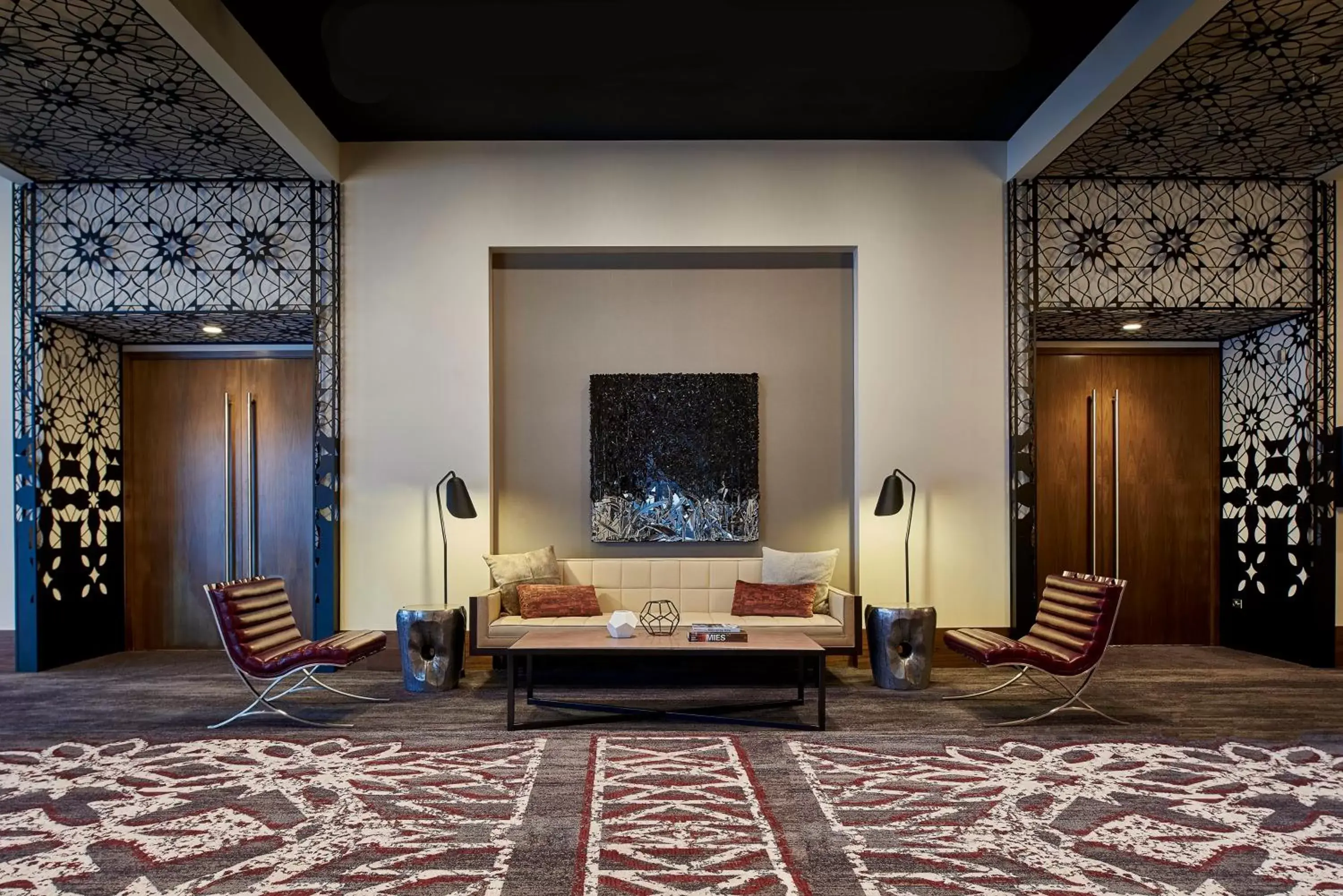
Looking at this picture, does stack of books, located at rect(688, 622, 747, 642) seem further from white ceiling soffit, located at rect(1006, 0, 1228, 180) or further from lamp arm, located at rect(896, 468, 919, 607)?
white ceiling soffit, located at rect(1006, 0, 1228, 180)

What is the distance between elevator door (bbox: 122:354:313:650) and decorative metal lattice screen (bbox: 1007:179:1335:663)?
5396 millimetres

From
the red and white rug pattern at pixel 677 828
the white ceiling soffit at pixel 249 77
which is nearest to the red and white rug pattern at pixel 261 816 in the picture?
the red and white rug pattern at pixel 677 828

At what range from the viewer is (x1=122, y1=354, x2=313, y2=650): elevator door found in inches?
273

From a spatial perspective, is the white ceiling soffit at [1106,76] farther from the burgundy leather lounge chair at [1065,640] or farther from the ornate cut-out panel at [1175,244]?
the burgundy leather lounge chair at [1065,640]

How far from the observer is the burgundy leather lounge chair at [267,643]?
15.1 ft

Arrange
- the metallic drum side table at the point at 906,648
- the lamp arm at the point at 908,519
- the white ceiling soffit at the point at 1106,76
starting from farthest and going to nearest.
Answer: the lamp arm at the point at 908,519, the metallic drum side table at the point at 906,648, the white ceiling soffit at the point at 1106,76

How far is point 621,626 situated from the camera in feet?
15.6

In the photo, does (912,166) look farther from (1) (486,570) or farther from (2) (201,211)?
(2) (201,211)

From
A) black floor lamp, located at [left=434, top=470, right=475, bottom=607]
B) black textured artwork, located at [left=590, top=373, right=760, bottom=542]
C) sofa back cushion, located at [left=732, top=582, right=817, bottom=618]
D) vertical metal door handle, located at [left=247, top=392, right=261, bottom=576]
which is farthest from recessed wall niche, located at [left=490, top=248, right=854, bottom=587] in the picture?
vertical metal door handle, located at [left=247, top=392, right=261, bottom=576]

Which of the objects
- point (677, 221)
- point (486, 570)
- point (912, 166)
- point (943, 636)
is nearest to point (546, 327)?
point (677, 221)

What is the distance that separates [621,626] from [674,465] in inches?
72.3

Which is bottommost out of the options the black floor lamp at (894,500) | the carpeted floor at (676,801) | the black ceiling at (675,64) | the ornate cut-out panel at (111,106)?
the carpeted floor at (676,801)

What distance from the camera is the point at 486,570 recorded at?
615 centimetres

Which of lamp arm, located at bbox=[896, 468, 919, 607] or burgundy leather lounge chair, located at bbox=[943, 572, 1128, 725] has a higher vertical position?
lamp arm, located at bbox=[896, 468, 919, 607]
